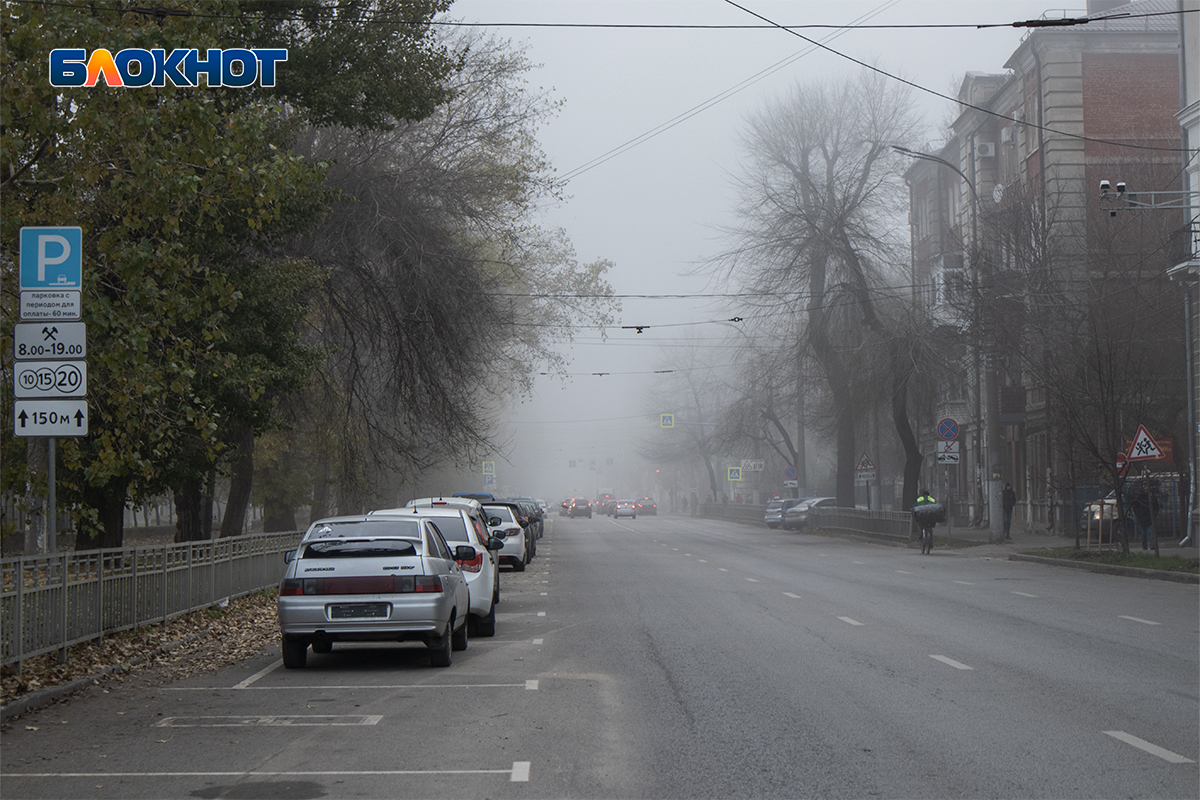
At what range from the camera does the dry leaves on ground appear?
11555mm

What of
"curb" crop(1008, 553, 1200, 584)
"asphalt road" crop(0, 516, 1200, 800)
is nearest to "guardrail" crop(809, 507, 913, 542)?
"curb" crop(1008, 553, 1200, 584)

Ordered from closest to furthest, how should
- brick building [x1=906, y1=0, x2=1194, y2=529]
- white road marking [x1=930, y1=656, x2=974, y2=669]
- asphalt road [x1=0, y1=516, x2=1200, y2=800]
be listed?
asphalt road [x1=0, y1=516, x2=1200, y2=800]
white road marking [x1=930, y1=656, x2=974, y2=669]
brick building [x1=906, y1=0, x2=1194, y2=529]

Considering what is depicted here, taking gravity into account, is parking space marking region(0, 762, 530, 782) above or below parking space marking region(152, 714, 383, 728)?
above

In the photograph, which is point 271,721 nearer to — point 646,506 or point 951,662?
point 951,662

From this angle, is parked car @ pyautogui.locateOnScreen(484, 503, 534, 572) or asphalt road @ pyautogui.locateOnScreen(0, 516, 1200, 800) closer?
asphalt road @ pyautogui.locateOnScreen(0, 516, 1200, 800)

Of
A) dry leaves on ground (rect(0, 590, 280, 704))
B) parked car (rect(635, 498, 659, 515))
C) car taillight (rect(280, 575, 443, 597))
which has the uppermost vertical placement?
car taillight (rect(280, 575, 443, 597))

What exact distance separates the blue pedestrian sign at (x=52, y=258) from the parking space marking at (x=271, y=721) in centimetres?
426

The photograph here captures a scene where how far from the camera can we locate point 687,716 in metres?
9.43

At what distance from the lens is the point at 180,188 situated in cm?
1248

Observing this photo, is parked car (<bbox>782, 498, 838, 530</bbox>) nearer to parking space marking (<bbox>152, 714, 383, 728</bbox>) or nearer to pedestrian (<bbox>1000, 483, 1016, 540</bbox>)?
pedestrian (<bbox>1000, 483, 1016, 540</bbox>)

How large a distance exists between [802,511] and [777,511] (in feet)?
17.7

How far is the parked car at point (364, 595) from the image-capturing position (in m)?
12.3

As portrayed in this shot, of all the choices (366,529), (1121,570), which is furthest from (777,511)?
(366,529)

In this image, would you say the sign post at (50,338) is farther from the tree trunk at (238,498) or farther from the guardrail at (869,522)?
the guardrail at (869,522)
